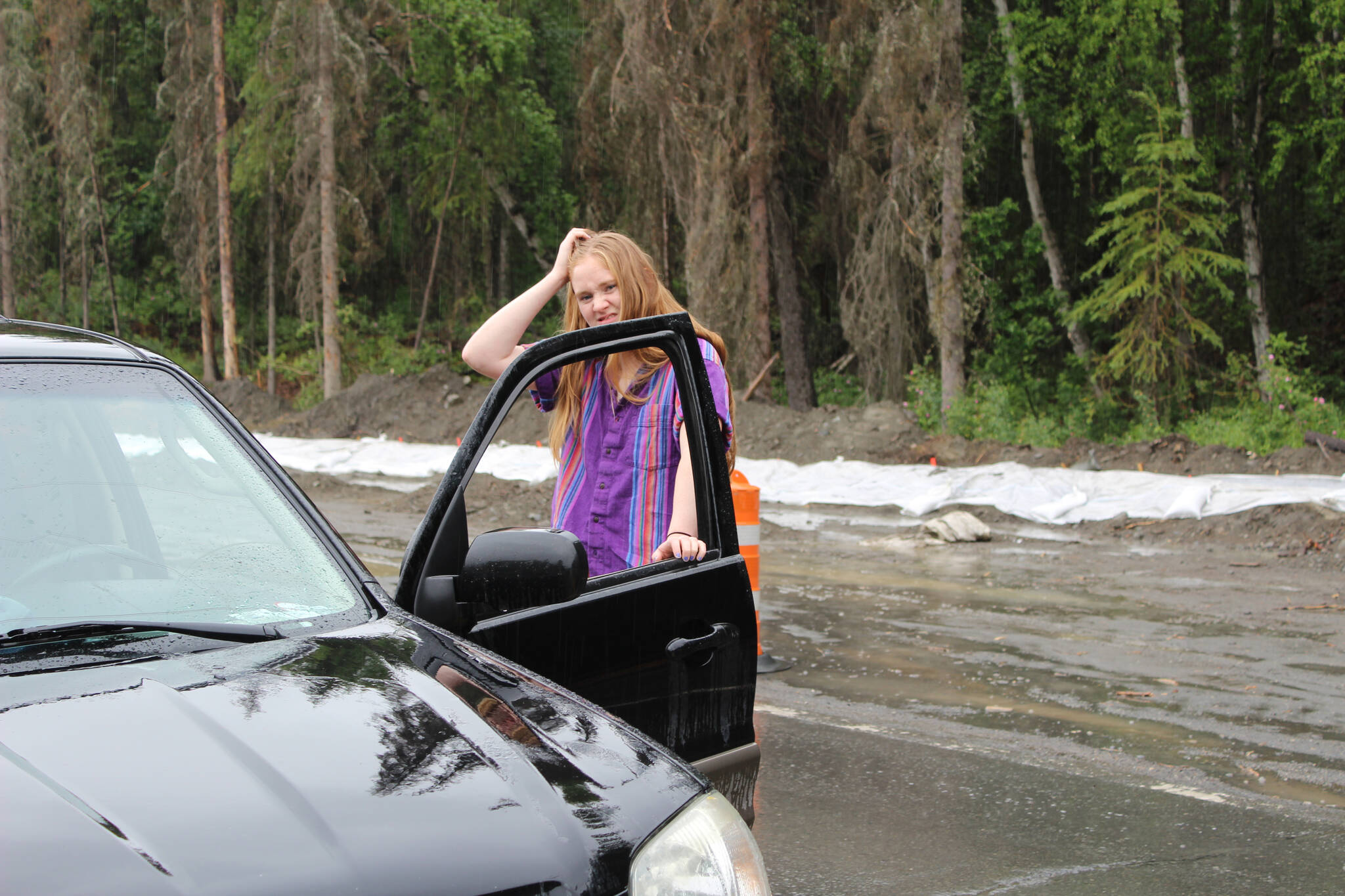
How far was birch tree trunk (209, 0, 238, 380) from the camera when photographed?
1372 inches

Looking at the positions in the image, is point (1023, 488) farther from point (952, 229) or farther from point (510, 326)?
point (510, 326)

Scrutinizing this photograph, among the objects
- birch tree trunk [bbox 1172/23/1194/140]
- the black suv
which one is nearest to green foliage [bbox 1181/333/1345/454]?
birch tree trunk [bbox 1172/23/1194/140]

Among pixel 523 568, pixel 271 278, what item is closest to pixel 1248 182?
pixel 523 568

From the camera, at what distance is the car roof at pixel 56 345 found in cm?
264

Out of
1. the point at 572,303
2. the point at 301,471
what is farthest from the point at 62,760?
the point at 301,471

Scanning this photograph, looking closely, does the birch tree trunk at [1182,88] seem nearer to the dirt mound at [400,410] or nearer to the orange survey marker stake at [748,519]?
the dirt mound at [400,410]

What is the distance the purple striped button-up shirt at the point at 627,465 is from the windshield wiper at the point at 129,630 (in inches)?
43.0

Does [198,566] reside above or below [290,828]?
above

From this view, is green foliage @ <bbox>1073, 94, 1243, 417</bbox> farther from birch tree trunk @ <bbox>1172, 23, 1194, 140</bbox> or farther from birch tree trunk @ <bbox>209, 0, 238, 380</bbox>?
birch tree trunk @ <bbox>209, 0, 238, 380</bbox>

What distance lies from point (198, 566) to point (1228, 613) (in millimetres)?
8338

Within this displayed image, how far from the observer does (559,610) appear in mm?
2812

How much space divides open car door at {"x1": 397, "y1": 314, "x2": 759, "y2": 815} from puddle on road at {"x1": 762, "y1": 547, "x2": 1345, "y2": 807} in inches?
128

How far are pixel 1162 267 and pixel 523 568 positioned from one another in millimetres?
23179

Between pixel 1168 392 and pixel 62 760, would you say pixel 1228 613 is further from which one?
pixel 1168 392
